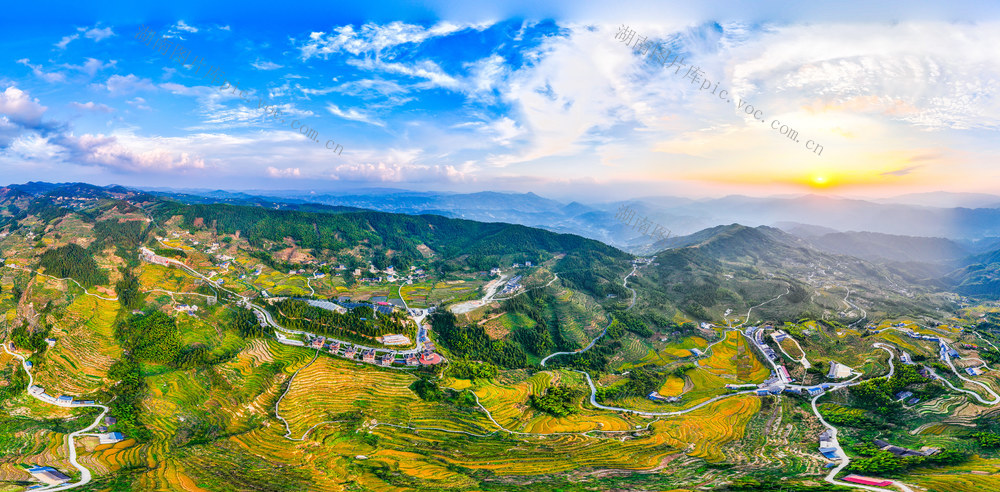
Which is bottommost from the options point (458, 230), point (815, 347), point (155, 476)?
point (155, 476)

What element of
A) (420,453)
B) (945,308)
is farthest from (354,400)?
(945,308)

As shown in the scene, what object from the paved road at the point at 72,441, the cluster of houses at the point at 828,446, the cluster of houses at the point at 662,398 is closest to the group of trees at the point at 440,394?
the cluster of houses at the point at 662,398

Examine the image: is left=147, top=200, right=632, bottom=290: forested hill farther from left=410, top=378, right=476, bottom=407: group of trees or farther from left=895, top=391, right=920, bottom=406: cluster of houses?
left=895, top=391, right=920, bottom=406: cluster of houses

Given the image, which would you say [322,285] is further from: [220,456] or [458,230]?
[458,230]

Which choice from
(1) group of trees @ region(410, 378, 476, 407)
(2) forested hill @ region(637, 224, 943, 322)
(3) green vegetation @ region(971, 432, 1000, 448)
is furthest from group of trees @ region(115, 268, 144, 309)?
(3) green vegetation @ region(971, 432, 1000, 448)

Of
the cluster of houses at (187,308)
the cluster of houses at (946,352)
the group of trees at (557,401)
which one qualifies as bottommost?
the group of trees at (557,401)

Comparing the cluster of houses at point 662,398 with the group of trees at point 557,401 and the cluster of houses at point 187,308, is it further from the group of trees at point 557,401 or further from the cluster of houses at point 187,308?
the cluster of houses at point 187,308

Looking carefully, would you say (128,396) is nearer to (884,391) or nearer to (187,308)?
(187,308)
